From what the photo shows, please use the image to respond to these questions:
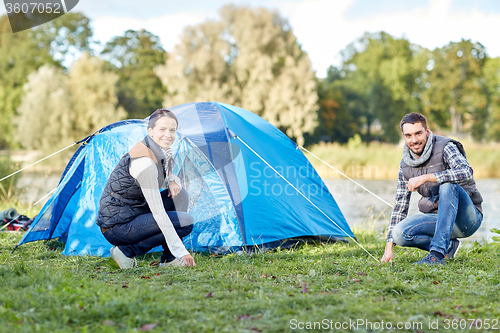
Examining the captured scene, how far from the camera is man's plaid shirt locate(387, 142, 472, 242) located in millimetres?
2893

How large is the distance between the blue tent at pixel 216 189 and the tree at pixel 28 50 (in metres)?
24.4

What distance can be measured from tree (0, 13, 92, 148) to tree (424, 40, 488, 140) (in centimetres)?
2325

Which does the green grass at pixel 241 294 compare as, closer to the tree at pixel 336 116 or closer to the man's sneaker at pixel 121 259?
the man's sneaker at pixel 121 259

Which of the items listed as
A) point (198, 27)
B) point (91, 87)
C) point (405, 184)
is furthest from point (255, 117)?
point (198, 27)

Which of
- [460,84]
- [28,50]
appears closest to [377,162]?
[460,84]

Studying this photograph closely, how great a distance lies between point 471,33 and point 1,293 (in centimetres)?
3140

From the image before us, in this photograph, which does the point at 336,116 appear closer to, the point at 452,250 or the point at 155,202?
the point at 452,250

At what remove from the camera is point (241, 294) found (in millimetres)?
2227

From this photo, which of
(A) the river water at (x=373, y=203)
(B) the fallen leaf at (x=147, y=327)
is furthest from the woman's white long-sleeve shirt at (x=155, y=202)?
(A) the river water at (x=373, y=203)

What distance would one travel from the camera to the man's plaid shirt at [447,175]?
2.89 meters

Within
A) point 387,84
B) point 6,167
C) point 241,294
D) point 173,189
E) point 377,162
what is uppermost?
point 387,84

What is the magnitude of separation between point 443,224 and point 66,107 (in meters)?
17.8

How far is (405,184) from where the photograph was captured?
3.19 metres

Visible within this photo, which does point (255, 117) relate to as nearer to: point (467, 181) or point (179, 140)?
point (179, 140)
